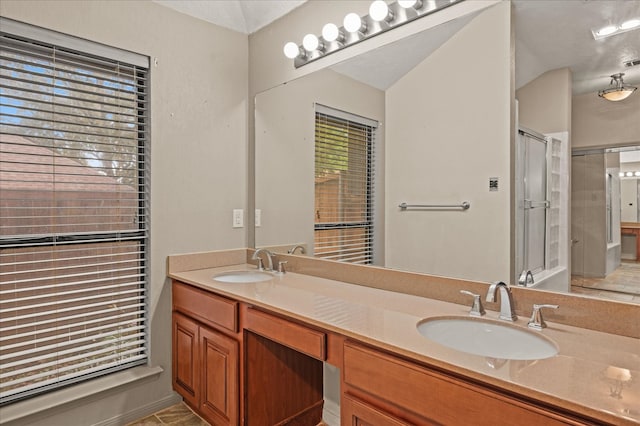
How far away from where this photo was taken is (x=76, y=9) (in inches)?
75.9

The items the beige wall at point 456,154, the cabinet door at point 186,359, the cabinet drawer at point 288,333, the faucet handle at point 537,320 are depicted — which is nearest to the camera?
the faucet handle at point 537,320

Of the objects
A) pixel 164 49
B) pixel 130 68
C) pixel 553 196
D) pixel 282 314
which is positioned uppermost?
pixel 164 49

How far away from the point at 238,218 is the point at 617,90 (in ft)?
6.84

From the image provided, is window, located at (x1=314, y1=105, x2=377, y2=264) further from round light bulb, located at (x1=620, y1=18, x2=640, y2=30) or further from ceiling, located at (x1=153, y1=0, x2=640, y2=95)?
round light bulb, located at (x1=620, y1=18, x2=640, y2=30)

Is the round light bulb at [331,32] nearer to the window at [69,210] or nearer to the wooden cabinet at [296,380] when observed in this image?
the window at [69,210]

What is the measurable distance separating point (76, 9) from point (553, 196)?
2.36 metres

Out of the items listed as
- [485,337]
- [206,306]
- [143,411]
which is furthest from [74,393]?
[485,337]

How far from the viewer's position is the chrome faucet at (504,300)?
1345mm

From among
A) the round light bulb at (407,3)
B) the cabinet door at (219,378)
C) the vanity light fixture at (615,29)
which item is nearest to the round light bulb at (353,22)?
the round light bulb at (407,3)

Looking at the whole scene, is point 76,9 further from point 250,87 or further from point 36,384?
point 36,384

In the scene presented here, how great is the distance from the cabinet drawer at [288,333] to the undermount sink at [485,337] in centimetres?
37

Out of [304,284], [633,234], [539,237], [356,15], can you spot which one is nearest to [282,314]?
[304,284]

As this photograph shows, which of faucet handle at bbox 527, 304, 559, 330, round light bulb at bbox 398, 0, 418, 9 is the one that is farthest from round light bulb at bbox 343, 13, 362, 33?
faucet handle at bbox 527, 304, 559, 330

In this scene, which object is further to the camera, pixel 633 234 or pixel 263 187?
pixel 263 187
